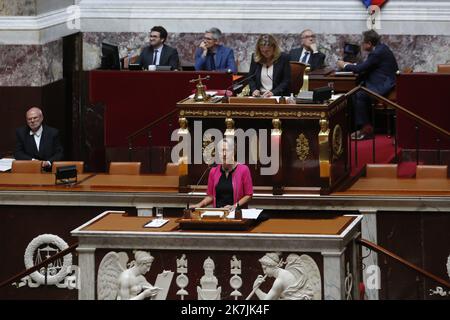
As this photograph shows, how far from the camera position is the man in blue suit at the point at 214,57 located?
21.2m

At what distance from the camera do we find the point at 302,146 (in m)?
17.8

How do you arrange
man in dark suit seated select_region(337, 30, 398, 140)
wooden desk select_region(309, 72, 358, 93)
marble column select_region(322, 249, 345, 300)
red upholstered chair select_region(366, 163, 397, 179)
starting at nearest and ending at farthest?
marble column select_region(322, 249, 345, 300) < red upholstered chair select_region(366, 163, 397, 179) < man in dark suit seated select_region(337, 30, 398, 140) < wooden desk select_region(309, 72, 358, 93)

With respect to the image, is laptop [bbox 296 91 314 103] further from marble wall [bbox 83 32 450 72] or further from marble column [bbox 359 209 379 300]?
marble wall [bbox 83 32 450 72]

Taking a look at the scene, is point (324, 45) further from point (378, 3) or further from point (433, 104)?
point (433, 104)

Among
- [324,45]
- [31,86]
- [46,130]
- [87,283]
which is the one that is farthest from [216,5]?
[87,283]

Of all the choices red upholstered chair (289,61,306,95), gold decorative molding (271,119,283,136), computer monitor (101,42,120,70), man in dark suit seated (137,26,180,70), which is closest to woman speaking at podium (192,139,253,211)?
gold decorative molding (271,119,283,136)

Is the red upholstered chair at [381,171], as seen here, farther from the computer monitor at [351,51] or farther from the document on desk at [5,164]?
the document on desk at [5,164]

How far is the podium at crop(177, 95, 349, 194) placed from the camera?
58.0ft

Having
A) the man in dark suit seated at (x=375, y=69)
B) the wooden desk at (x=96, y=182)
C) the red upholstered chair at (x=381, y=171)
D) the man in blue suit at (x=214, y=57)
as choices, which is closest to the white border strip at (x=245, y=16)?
the man in dark suit seated at (x=375, y=69)

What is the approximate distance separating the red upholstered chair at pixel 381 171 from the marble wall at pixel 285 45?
425 cm

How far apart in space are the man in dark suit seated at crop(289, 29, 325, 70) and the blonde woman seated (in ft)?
9.52

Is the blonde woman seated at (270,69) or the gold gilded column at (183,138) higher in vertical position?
the blonde woman seated at (270,69)

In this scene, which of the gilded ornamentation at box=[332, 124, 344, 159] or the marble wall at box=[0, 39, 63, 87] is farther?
the marble wall at box=[0, 39, 63, 87]

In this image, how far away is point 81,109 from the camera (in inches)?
923
